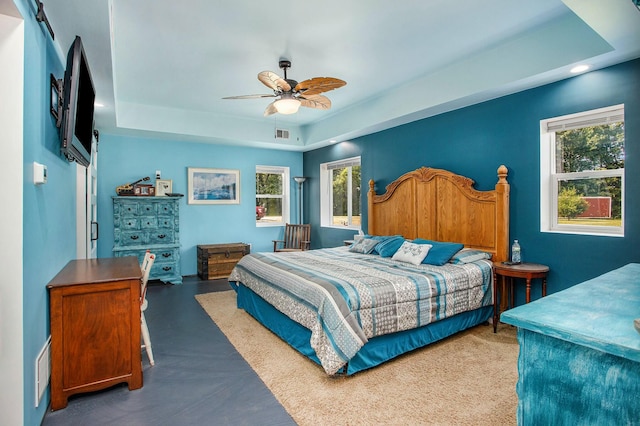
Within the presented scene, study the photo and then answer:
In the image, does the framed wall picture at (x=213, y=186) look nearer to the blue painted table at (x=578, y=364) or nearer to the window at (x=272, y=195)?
the window at (x=272, y=195)

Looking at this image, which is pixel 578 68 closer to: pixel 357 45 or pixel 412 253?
pixel 357 45

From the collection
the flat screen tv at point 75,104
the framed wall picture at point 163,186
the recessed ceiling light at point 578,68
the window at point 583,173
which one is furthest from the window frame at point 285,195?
the recessed ceiling light at point 578,68

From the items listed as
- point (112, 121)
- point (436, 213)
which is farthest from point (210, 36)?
point (436, 213)

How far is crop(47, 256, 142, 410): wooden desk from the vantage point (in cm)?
222

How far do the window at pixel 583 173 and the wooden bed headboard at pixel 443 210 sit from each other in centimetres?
41

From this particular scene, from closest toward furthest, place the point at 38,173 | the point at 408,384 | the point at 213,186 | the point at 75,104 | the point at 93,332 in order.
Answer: the point at 38,173
the point at 75,104
the point at 93,332
the point at 408,384
the point at 213,186

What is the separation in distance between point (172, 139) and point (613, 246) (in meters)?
6.18

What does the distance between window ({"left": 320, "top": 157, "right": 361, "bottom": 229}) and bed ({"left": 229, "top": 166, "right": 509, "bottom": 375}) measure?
1.25 meters

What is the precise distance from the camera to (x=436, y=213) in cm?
451

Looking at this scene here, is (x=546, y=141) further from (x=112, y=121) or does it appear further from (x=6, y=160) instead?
(x=112, y=121)

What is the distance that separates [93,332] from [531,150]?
164 inches

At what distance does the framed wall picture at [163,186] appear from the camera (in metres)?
5.98

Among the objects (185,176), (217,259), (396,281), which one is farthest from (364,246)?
(185,176)

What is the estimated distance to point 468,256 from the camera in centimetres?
373
